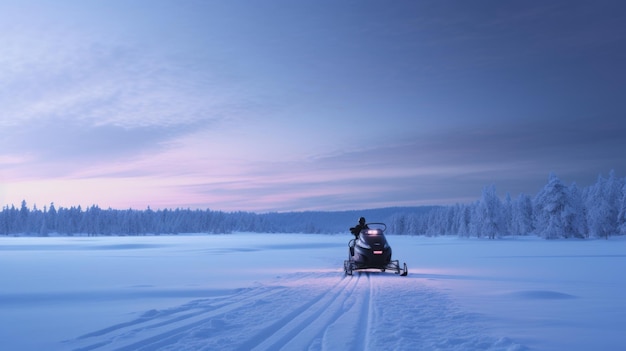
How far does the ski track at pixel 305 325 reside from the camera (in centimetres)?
827

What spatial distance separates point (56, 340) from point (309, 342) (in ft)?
16.0

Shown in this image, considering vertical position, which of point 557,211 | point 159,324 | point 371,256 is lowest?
point 159,324

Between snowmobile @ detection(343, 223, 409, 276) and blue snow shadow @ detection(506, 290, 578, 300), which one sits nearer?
blue snow shadow @ detection(506, 290, 578, 300)

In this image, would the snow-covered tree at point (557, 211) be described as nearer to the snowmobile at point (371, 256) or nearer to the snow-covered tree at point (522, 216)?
the snow-covered tree at point (522, 216)

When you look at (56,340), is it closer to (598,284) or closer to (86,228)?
(598,284)

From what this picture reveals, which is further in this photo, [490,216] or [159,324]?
[490,216]

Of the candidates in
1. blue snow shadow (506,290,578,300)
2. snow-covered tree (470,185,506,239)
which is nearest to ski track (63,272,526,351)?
blue snow shadow (506,290,578,300)

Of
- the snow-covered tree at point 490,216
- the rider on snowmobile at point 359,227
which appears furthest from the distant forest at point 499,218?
the rider on snowmobile at point 359,227

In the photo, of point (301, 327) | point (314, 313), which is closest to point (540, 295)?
point (314, 313)

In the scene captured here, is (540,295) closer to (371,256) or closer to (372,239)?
(371,256)

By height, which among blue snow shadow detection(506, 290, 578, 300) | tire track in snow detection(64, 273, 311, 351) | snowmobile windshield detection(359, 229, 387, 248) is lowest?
tire track in snow detection(64, 273, 311, 351)

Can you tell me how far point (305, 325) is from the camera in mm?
10031

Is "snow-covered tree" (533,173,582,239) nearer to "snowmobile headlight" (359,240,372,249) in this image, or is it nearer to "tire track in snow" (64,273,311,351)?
"snowmobile headlight" (359,240,372,249)

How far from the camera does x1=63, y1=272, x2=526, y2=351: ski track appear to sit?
827cm
